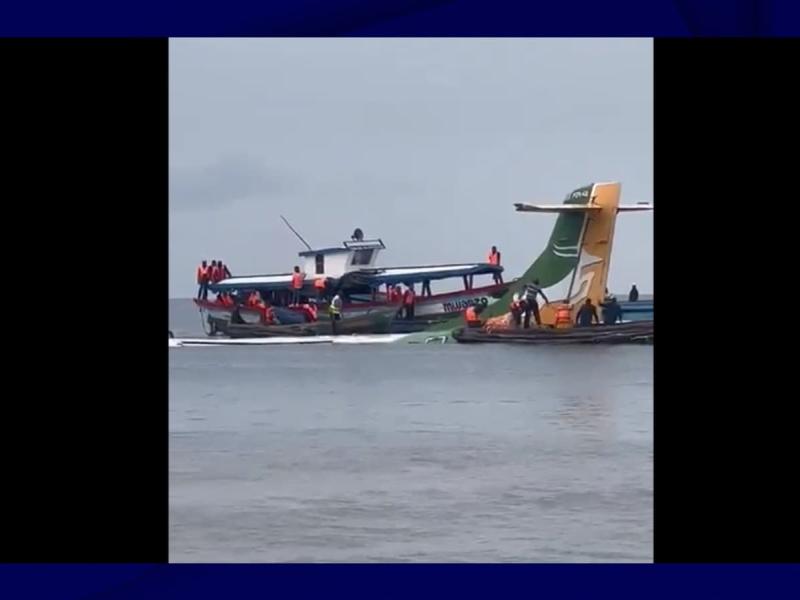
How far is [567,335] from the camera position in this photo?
18859 mm

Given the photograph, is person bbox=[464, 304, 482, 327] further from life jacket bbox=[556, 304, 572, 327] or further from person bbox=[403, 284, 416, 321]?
life jacket bbox=[556, 304, 572, 327]

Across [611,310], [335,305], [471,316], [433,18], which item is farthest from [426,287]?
[433,18]

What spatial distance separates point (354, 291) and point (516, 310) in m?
2.46

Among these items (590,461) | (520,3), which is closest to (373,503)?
(590,461)

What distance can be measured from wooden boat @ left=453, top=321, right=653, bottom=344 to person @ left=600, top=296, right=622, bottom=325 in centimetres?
14

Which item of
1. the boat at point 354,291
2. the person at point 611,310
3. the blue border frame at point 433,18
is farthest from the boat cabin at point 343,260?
the blue border frame at point 433,18

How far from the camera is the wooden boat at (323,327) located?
1788 centimetres

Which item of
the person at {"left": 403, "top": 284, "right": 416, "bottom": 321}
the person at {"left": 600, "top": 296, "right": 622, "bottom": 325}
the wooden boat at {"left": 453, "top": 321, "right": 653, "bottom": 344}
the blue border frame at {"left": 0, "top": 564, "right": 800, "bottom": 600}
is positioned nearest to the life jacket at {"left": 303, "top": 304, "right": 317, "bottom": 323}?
the person at {"left": 403, "top": 284, "right": 416, "bottom": 321}

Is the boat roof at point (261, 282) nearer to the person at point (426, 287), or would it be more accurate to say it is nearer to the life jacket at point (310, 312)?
the life jacket at point (310, 312)

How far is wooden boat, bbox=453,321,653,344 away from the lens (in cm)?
1859
